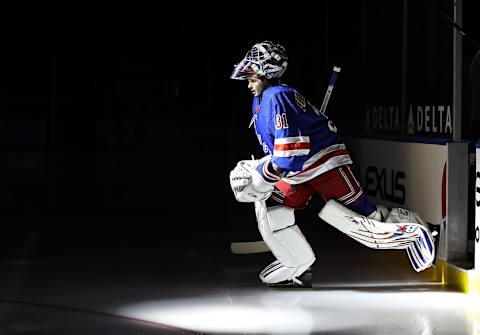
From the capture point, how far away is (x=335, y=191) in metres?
6.90

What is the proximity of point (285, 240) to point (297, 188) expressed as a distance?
343mm

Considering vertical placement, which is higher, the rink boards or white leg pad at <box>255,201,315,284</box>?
the rink boards

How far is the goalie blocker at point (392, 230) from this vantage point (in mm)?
6746

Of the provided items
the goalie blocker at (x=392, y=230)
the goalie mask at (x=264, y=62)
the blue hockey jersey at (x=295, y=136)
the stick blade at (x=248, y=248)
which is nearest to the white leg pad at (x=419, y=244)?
the goalie blocker at (x=392, y=230)

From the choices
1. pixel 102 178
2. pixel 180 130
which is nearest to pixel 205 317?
pixel 102 178

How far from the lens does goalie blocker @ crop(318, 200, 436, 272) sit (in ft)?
22.1

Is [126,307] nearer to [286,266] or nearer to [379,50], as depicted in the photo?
[286,266]

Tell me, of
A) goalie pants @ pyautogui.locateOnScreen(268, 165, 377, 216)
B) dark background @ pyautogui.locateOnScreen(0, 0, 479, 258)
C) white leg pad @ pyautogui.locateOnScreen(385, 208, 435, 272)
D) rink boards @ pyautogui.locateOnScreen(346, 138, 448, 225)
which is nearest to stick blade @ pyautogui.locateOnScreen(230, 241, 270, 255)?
goalie pants @ pyautogui.locateOnScreen(268, 165, 377, 216)

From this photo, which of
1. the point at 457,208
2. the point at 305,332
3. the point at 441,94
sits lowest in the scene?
the point at 305,332

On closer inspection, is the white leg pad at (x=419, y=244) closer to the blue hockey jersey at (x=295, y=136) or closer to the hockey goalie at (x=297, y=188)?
the hockey goalie at (x=297, y=188)

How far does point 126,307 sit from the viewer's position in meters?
6.31

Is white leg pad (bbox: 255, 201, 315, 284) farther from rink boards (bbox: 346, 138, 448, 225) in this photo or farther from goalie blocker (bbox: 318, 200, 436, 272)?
rink boards (bbox: 346, 138, 448, 225)

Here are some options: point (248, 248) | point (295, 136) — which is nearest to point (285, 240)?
point (248, 248)

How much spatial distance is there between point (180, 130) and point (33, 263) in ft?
44.1
